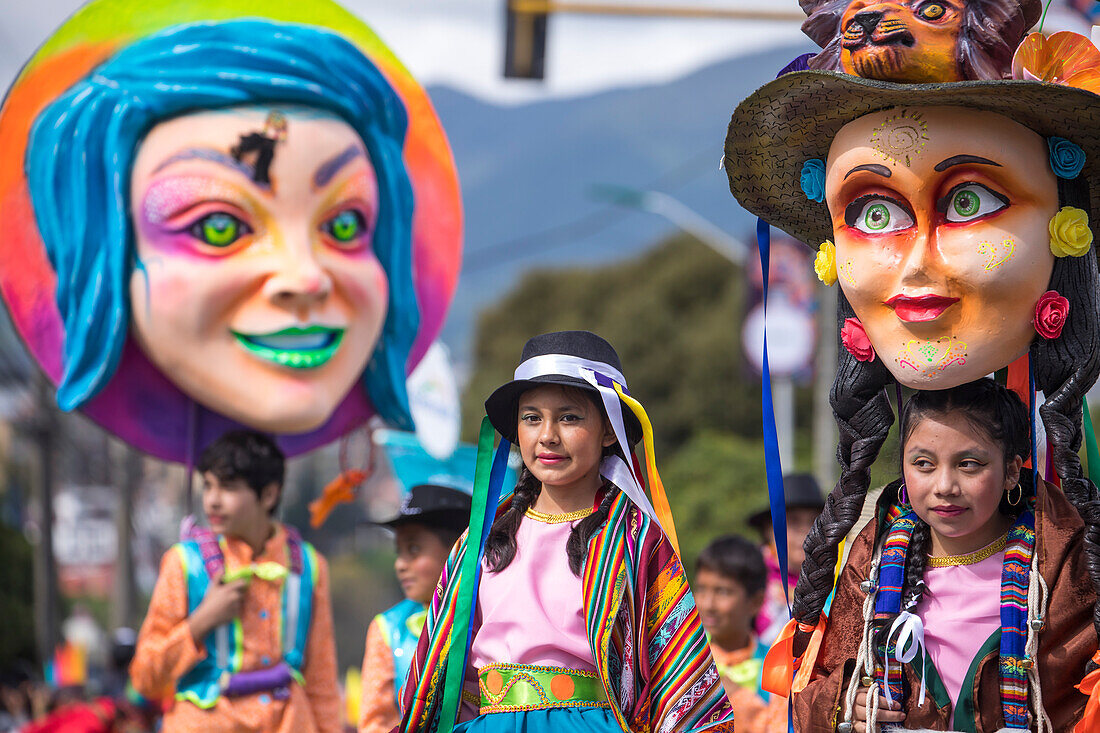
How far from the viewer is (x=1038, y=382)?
3.52 m

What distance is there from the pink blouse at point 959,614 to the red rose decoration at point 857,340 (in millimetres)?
605

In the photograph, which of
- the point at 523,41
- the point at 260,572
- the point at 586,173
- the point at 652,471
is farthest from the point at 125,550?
the point at 586,173

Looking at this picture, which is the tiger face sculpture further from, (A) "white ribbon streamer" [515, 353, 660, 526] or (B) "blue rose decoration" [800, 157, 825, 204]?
(A) "white ribbon streamer" [515, 353, 660, 526]

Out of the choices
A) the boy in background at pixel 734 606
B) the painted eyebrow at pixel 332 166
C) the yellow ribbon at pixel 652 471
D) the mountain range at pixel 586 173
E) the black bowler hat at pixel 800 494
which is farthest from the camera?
the mountain range at pixel 586 173

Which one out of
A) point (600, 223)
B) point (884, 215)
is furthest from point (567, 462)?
point (600, 223)

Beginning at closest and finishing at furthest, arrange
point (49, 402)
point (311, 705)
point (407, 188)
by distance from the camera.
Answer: point (311, 705)
point (407, 188)
point (49, 402)

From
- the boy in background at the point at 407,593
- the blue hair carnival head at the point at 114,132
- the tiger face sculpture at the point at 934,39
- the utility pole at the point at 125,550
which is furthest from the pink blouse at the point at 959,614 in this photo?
the utility pole at the point at 125,550

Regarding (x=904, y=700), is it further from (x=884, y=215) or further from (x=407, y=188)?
(x=407, y=188)

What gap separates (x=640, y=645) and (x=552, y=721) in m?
0.31

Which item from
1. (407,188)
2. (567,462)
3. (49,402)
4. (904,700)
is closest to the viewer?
(904,700)

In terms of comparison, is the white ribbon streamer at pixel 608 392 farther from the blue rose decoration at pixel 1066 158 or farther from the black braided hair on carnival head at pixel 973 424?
the blue rose decoration at pixel 1066 158

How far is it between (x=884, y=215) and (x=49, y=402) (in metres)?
14.3

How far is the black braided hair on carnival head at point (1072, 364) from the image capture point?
340cm

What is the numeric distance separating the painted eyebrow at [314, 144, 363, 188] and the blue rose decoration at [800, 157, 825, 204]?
259cm
